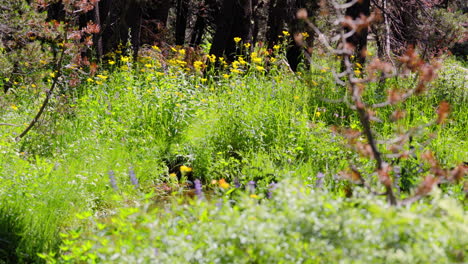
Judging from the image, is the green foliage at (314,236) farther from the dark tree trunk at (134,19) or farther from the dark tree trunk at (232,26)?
the dark tree trunk at (134,19)

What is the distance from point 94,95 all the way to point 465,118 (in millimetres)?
4481

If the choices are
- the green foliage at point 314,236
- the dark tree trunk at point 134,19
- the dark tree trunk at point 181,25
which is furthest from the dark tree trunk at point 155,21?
the green foliage at point 314,236

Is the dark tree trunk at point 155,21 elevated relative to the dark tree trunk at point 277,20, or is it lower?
lower

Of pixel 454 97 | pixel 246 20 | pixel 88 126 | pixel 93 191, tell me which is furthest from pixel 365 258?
pixel 246 20

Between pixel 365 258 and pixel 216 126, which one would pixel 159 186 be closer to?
pixel 216 126

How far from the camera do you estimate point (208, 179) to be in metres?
5.74

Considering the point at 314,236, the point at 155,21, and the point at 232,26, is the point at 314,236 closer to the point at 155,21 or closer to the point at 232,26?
the point at 232,26

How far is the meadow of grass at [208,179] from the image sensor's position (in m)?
2.61

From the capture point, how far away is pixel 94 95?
7.23m

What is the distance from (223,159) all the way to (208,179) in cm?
27

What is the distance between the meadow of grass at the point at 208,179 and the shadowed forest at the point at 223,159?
0.05 ft

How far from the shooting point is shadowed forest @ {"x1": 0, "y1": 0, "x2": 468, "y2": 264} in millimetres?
2660

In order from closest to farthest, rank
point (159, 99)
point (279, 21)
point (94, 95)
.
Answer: point (159, 99) → point (94, 95) → point (279, 21)

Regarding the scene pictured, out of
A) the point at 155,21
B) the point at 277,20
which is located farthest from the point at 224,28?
the point at 155,21
